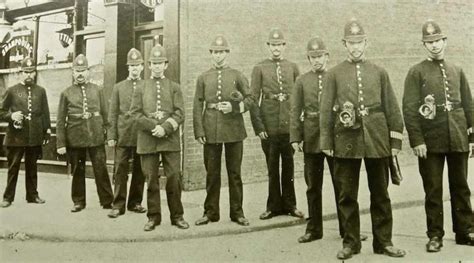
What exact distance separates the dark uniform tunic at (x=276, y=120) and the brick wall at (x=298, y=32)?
1.81 m

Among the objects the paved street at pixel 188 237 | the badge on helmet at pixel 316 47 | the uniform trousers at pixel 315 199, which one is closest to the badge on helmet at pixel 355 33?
the badge on helmet at pixel 316 47

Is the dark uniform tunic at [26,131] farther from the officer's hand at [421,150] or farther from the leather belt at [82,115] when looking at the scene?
the officer's hand at [421,150]

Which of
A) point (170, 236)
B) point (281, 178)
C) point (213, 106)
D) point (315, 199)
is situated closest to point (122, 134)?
point (213, 106)

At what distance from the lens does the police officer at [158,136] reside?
537 cm

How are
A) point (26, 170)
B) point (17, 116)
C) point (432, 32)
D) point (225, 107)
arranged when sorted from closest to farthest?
1. point (432, 32)
2. point (225, 107)
3. point (17, 116)
4. point (26, 170)

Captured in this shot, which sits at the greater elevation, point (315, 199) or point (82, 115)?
point (82, 115)

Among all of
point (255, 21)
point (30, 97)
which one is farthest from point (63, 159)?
point (255, 21)

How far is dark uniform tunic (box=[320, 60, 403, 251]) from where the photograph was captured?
424 cm

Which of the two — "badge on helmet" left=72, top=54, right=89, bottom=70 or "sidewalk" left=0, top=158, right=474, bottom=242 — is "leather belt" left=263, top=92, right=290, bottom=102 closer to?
"sidewalk" left=0, top=158, right=474, bottom=242

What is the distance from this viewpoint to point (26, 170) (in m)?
6.88

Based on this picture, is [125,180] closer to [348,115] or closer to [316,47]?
[316,47]

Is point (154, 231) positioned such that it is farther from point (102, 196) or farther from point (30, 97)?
point (30, 97)

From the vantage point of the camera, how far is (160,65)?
5.48 meters

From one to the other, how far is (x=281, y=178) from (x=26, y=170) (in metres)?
3.27
